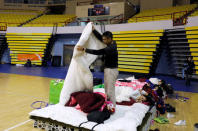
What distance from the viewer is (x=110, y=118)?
252cm

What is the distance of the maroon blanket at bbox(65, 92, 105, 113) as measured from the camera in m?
2.54

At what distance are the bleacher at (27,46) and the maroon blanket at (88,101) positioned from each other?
10.5 m

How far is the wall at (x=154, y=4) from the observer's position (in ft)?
41.7

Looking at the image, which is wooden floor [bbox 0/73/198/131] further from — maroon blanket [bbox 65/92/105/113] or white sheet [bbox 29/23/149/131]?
maroon blanket [bbox 65/92/105/113]

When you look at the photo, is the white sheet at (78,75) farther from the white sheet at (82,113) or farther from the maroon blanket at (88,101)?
the maroon blanket at (88,101)

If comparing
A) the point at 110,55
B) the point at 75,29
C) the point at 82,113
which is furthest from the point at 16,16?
the point at 82,113

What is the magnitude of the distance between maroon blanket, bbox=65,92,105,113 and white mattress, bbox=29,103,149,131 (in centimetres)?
13

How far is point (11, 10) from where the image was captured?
1678cm

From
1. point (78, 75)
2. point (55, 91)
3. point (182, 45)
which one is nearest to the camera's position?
point (78, 75)

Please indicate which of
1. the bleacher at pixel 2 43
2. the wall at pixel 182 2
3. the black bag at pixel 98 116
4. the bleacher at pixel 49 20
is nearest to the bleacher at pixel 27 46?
the bleacher at pixel 2 43

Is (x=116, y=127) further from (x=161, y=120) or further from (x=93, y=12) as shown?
(x=93, y=12)

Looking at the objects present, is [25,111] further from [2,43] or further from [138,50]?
[2,43]

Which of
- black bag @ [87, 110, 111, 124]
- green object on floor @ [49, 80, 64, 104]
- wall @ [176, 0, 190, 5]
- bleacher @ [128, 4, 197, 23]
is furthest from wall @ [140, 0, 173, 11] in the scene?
black bag @ [87, 110, 111, 124]

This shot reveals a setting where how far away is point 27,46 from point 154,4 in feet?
34.8
